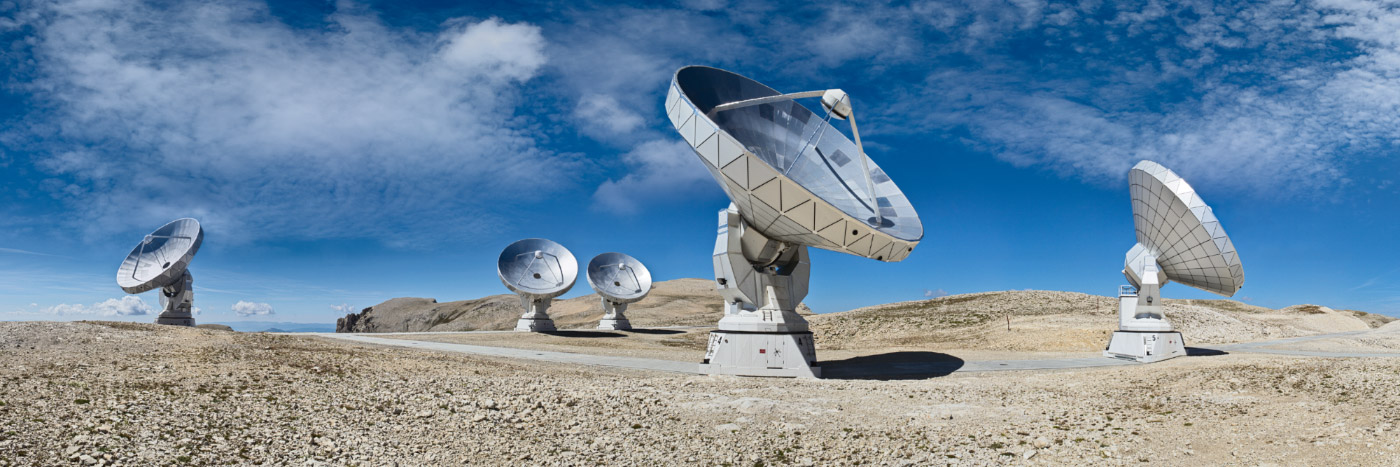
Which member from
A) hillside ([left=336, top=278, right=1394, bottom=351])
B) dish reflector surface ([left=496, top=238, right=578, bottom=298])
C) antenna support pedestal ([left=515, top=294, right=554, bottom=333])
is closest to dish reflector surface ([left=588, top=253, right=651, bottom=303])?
dish reflector surface ([left=496, top=238, right=578, bottom=298])

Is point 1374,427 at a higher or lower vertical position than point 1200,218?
lower

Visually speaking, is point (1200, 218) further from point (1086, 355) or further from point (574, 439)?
point (574, 439)

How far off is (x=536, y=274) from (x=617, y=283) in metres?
7.24

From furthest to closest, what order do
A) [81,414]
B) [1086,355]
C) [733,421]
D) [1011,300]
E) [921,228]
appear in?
[1011,300] → [1086,355] → [921,228] → [733,421] → [81,414]

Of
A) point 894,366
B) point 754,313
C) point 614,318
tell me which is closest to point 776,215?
point 754,313

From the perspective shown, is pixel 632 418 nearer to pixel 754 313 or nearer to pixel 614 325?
pixel 754 313

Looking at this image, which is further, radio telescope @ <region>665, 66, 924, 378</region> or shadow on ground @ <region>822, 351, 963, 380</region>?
shadow on ground @ <region>822, 351, 963, 380</region>

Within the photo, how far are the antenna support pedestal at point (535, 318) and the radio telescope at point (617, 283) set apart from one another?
5.93m

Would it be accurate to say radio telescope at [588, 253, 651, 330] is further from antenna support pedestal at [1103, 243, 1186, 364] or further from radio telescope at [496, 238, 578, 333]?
antenna support pedestal at [1103, 243, 1186, 364]

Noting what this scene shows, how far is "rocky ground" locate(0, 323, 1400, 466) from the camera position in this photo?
439 inches

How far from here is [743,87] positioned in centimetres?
2375

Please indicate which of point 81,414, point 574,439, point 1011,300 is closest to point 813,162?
point 574,439

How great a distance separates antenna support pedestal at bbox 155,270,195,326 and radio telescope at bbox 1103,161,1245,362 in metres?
47.9

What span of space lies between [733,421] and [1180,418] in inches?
347
